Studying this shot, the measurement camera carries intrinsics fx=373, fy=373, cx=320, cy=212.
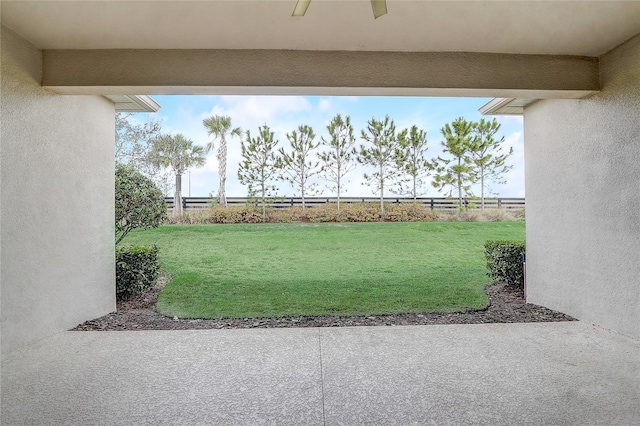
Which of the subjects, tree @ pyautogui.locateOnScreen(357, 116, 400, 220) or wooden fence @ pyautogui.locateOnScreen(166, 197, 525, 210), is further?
tree @ pyautogui.locateOnScreen(357, 116, 400, 220)

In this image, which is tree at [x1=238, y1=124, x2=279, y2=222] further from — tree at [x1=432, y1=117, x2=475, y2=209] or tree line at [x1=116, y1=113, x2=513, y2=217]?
tree at [x1=432, y1=117, x2=475, y2=209]

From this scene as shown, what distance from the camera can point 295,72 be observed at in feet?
11.4

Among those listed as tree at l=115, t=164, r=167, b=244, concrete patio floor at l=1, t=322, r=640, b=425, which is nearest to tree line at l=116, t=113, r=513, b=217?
tree at l=115, t=164, r=167, b=244

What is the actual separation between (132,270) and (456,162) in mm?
10326

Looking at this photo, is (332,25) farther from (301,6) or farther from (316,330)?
(316,330)

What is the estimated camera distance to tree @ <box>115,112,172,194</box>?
9172 millimetres

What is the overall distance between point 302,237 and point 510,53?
754cm

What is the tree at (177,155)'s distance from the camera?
410 inches

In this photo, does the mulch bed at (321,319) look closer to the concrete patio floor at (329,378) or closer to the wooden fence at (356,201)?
the concrete patio floor at (329,378)

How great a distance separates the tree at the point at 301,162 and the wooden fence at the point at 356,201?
1.16 feet

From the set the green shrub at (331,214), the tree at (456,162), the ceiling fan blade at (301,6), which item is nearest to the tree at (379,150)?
the green shrub at (331,214)

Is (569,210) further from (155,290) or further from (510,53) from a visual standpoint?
(155,290)

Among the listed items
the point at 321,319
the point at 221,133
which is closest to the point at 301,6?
the point at 321,319

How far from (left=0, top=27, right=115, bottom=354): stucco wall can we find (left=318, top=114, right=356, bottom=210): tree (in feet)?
25.0
